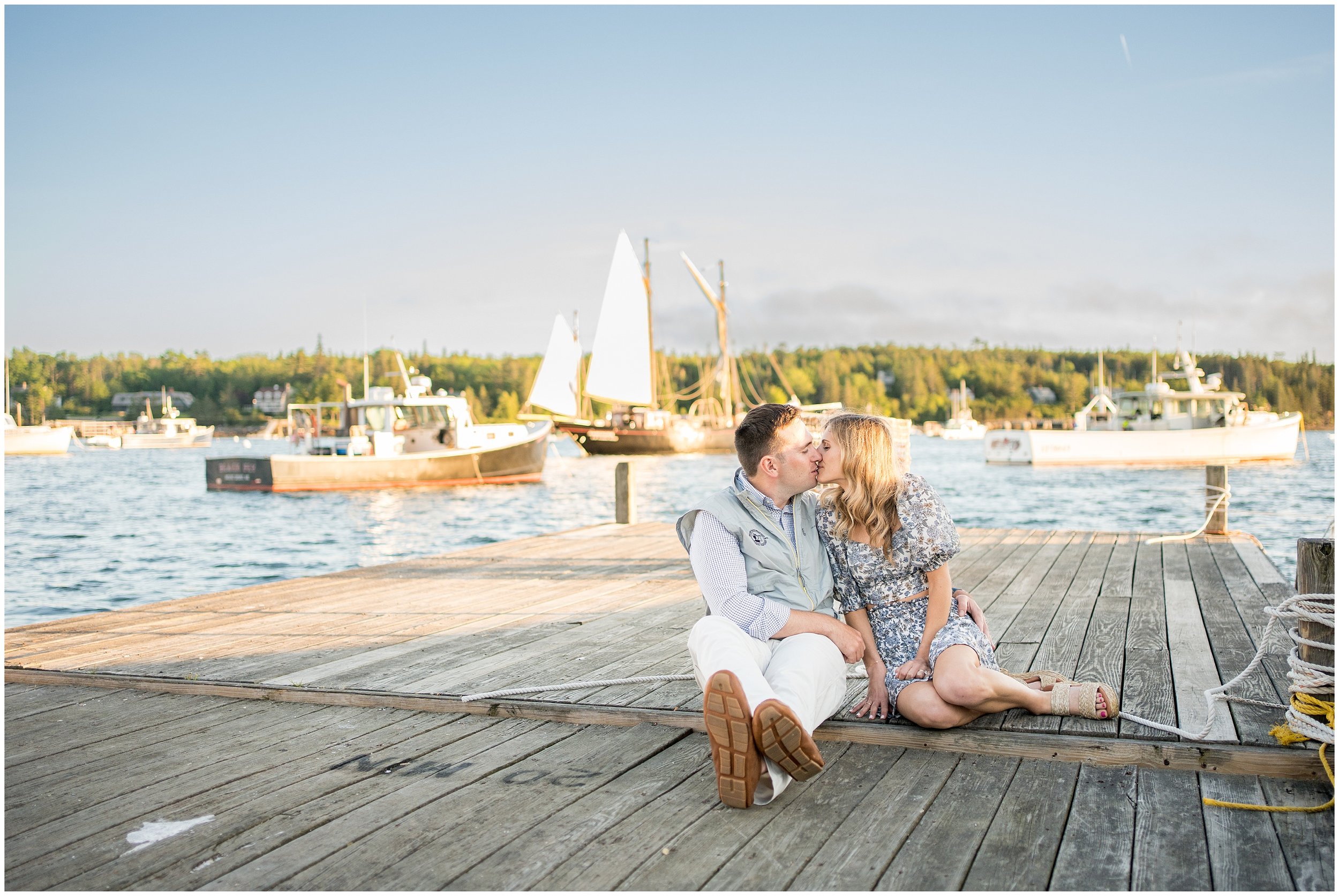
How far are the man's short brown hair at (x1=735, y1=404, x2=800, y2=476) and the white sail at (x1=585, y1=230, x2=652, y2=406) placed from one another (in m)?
36.4

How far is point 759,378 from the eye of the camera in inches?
3388

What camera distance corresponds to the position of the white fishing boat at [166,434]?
8569 centimetres

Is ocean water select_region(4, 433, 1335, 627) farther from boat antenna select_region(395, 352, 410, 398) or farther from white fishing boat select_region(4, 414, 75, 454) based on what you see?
white fishing boat select_region(4, 414, 75, 454)

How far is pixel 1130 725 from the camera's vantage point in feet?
8.83

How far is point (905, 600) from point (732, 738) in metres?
0.81

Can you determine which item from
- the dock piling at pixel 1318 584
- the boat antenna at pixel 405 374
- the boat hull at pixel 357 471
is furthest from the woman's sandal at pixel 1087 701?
the boat antenna at pixel 405 374

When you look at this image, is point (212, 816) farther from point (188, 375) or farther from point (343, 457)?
point (188, 375)

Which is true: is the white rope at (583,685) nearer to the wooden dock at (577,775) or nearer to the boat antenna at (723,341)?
the wooden dock at (577,775)

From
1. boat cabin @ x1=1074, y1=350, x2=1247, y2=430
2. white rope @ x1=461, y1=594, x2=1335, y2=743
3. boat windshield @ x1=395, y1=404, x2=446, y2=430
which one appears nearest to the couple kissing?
white rope @ x1=461, y1=594, x2=1335, y2=743

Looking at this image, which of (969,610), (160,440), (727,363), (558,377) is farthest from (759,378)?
(969,610)

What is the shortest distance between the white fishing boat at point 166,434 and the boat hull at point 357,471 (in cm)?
6266

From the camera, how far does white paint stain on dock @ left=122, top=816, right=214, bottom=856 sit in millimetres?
2160

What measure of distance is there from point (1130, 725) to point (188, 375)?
107 meters

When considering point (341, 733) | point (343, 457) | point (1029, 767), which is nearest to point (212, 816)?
point (341, 733)
